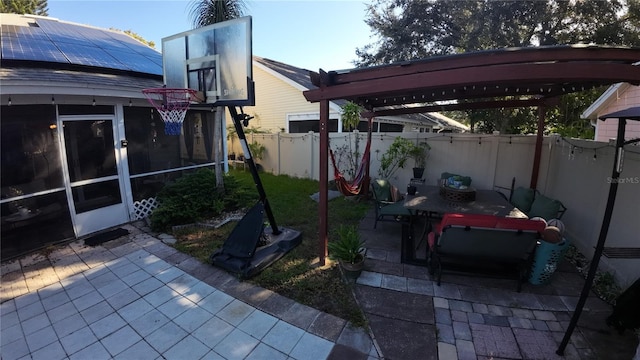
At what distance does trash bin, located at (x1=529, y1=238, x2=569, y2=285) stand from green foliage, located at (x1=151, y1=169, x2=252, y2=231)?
5.06 metres

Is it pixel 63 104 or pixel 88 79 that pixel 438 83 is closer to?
pixel 88 79

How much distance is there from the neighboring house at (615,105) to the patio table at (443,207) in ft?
16.8

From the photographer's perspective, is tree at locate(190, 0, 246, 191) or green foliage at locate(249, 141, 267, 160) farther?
green foliage at locate(249, 141, 267, 160)

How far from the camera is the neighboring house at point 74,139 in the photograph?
3926 millimetres

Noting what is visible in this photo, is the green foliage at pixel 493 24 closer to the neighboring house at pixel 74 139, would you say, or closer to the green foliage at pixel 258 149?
the green foliage at pixel 258 149

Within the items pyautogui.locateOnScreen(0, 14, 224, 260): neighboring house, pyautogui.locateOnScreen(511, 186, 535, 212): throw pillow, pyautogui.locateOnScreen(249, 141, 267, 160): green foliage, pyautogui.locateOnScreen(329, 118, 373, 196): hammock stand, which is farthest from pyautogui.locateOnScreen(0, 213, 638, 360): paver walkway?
pyautogui.locateOnScreen(249, 141, 267, 160): green foliage

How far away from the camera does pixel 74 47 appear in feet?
17.5

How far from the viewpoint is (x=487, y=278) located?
3.33 meters

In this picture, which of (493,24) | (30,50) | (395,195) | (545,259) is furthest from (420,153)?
(30,50)

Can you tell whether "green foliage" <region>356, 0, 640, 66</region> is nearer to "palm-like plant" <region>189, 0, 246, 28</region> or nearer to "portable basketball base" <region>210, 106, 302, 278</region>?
"palm-like plant" <region>189, 0, 246, 28</region>

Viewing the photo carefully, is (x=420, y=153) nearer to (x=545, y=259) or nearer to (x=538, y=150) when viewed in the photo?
(x=538, y=150)

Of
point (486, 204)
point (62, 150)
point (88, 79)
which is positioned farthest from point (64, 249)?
point (486, 204)

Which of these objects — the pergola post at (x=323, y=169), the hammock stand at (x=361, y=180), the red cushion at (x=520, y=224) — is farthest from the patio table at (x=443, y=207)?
the hammock stand at (x=361, y=180)

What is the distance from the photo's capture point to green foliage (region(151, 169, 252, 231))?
16.2 feet
